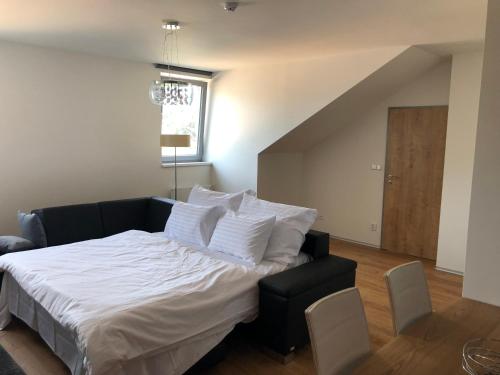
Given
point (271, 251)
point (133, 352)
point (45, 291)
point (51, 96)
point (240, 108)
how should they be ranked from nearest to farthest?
point (133, 352) → point (45, 291) → point (271, 251) → point (51, 96) → point (240, 108)

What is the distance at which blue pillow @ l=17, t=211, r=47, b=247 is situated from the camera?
12.6 feet

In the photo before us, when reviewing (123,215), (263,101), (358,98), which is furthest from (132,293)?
(358,98)

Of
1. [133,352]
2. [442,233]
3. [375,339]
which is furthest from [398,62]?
[133,352]

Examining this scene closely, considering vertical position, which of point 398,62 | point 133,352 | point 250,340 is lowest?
point 250,340

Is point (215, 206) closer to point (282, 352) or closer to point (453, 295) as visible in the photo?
point (282, 352)

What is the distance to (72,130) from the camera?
4785 mm

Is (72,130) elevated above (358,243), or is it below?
above

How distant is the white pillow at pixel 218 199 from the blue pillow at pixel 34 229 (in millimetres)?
1492

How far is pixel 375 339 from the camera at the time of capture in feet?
10.5

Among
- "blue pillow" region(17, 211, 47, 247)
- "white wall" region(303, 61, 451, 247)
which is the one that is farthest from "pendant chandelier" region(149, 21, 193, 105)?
"white wall" region(303, 61, 451, 247)

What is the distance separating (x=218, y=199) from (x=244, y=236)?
2.77ft

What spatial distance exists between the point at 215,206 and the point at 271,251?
2.61 feet

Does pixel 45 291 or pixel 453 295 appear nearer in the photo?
pixel 45 291

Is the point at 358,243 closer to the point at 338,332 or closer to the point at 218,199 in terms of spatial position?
the point at 218,199
